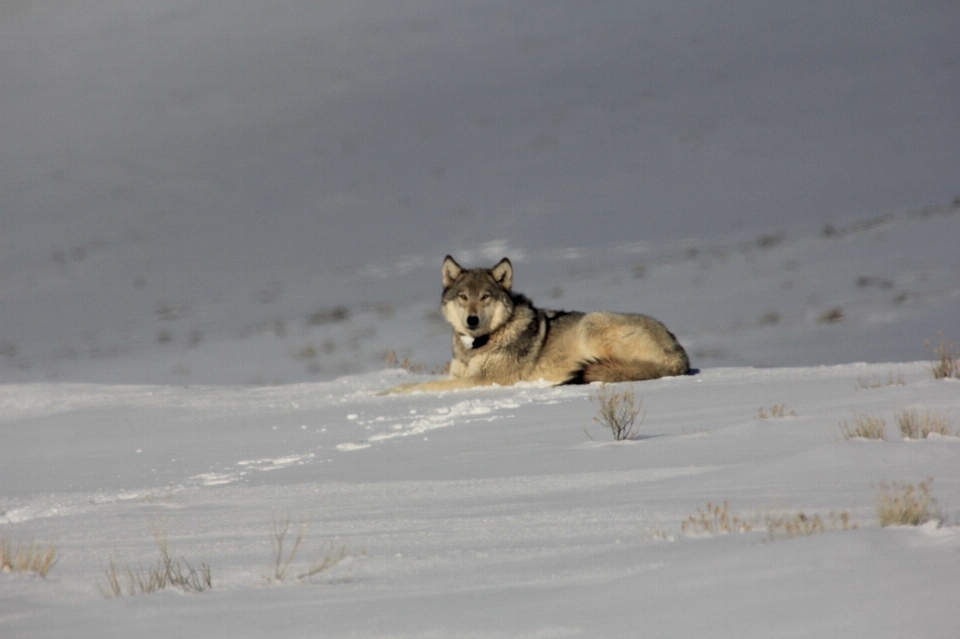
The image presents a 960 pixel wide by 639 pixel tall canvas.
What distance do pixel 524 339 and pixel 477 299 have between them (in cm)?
59

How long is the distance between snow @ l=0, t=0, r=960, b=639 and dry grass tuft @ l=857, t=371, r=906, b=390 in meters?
0.05

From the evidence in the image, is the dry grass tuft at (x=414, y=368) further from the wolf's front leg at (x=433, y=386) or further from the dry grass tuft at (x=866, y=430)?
the dry grass tuft at (x=866, y=430)

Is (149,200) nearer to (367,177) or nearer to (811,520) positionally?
A: (367,177)

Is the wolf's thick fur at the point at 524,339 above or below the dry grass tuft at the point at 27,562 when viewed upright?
above

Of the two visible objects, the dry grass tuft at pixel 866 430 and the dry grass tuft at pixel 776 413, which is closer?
the dry grass tuft at pixel 866 430

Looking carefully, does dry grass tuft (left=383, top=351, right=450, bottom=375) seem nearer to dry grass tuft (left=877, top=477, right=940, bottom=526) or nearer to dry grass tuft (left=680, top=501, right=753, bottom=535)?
dry grass tuft (left=680, top=501, right=753, bottom=535)

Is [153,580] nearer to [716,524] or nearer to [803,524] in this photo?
[716,524]

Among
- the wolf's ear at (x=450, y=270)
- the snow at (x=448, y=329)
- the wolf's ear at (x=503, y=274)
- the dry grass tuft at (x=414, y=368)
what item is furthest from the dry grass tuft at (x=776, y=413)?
the dry grass tuft at (x=414, y=368)

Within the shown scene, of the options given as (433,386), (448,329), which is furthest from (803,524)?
(448,329)

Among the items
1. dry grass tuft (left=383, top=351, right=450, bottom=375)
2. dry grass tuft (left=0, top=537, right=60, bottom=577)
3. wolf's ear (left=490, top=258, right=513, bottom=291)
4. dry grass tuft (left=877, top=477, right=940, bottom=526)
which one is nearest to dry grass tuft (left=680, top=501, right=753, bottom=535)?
dry grass tuft (left=877, top=477, right=940, bottom=526)

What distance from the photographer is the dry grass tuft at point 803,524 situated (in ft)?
12.1

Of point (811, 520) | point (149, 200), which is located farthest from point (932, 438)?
point (149, 200)

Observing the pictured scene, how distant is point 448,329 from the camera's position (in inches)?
765

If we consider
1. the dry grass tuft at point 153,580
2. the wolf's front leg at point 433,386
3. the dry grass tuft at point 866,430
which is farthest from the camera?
the wolf's front leg at point 433,386
